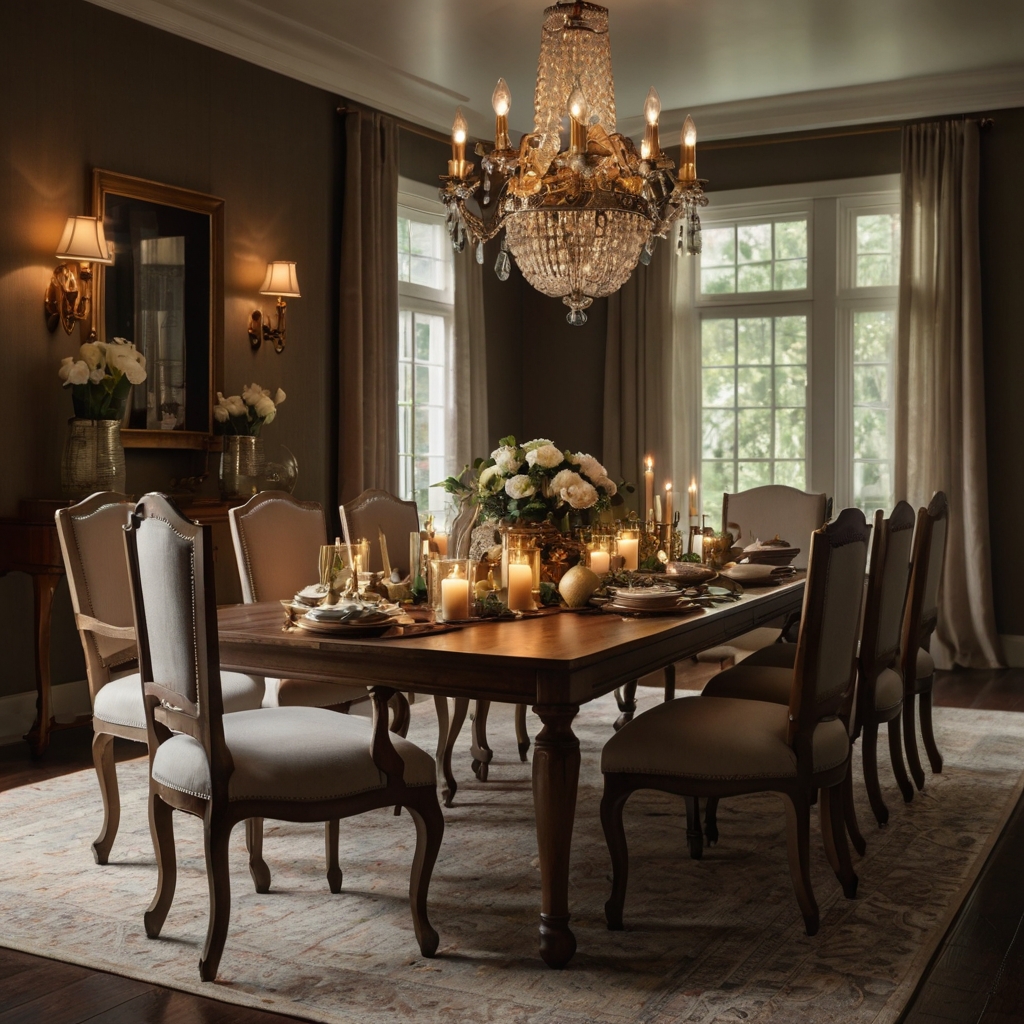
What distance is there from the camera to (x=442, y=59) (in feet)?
20.5

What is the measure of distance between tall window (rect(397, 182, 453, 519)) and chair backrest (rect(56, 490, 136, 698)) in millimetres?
3365

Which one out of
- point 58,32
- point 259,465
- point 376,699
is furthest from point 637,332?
point 376,699

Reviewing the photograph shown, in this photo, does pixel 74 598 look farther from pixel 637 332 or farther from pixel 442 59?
pixel 637 332

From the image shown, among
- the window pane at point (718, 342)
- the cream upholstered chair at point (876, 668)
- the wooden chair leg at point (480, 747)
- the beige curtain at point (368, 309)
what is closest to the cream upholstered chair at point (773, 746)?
the cream upholstered chair at point (876, 668)

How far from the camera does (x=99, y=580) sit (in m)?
3.60

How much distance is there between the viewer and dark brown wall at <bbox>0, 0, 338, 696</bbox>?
4.78 metres

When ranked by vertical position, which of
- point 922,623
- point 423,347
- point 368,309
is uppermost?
point 368,309

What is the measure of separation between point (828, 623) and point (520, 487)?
103cm

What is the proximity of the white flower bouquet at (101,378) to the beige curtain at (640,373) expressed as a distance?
3.52 meters

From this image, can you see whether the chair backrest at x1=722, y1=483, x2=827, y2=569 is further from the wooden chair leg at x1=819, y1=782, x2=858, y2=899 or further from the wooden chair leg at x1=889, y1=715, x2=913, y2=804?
the wooden chair leg at x1=819, y1=782, x2=858, y2=899

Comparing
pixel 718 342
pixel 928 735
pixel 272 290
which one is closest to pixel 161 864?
pixel 928 735

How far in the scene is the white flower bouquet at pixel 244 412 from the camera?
545 centimetres

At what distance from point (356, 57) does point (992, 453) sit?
4105mm

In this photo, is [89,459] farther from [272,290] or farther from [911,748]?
[911,748]
